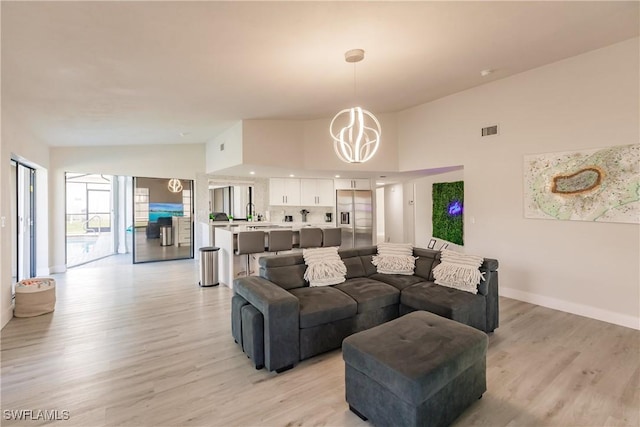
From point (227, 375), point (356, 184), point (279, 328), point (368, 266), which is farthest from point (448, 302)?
point (356, 184)

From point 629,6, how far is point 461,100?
2357 millimetres

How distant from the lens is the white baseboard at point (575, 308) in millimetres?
3480

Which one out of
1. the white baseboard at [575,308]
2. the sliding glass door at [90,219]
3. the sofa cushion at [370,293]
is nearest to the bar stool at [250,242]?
the sofa cushion at [370,293]

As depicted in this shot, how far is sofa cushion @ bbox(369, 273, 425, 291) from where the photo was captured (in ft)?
11.4

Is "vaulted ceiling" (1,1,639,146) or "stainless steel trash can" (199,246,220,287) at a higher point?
"vaulted ceiling" (1,1,639,146)

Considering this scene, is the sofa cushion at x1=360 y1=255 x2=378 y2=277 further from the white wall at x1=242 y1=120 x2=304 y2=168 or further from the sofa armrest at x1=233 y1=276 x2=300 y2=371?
the white wall at x1=242 y1=120 x2=304 y2=168

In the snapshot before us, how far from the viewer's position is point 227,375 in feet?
8.26

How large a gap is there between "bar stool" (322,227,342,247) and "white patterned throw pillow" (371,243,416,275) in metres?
1.42

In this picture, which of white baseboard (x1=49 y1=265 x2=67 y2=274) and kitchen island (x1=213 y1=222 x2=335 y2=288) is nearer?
kitchen island (x1=213 y1=222 x2=335 y2=288)

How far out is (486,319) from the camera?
3.24 metres

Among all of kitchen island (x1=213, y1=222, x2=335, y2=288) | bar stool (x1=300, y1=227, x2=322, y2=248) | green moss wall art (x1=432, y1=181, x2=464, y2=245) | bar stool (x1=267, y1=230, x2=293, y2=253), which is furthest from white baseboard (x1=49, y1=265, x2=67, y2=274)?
green moss wall art (x1=432, y1=181, x2=464, y2=245)

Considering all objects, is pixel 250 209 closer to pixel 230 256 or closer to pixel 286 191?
pixel 286 191

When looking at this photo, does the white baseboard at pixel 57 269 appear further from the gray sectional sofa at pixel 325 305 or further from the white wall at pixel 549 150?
the white wall at pixel 549 150

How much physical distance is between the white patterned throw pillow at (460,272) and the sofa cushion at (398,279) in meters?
0.26
